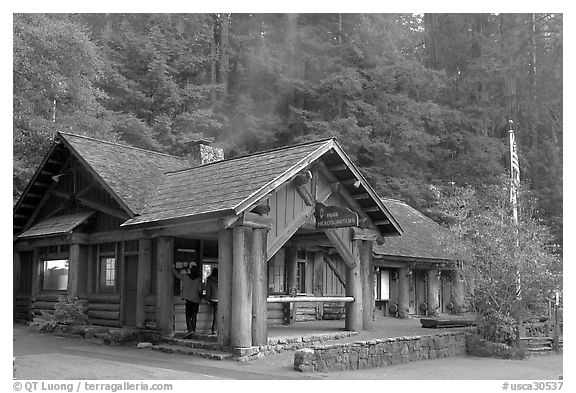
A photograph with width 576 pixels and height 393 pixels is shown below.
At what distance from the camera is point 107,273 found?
1912cm

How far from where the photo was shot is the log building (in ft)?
47.5

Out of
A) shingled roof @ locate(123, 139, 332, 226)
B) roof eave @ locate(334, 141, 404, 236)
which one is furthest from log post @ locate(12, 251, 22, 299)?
roof eave @ locate(334, 141, 404, 236)

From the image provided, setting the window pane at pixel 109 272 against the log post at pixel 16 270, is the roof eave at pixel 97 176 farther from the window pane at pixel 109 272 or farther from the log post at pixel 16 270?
the log post at pixel 16 270

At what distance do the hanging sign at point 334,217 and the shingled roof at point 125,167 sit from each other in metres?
4.50

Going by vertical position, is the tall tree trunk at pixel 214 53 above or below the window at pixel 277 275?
above

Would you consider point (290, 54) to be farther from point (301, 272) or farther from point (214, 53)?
point (301, 272)

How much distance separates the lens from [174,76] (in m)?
39.9

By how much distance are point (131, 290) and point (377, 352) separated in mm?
7084

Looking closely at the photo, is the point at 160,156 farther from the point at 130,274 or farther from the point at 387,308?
the point at 387,308

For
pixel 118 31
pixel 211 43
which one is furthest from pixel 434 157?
pixel 118 31

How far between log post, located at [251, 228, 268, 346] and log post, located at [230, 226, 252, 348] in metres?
0.19

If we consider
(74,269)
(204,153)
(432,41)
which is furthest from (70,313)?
(432,41)

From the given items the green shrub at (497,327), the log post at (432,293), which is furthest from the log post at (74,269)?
the log post at (432,293)

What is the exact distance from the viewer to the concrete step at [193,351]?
13.9 meters
